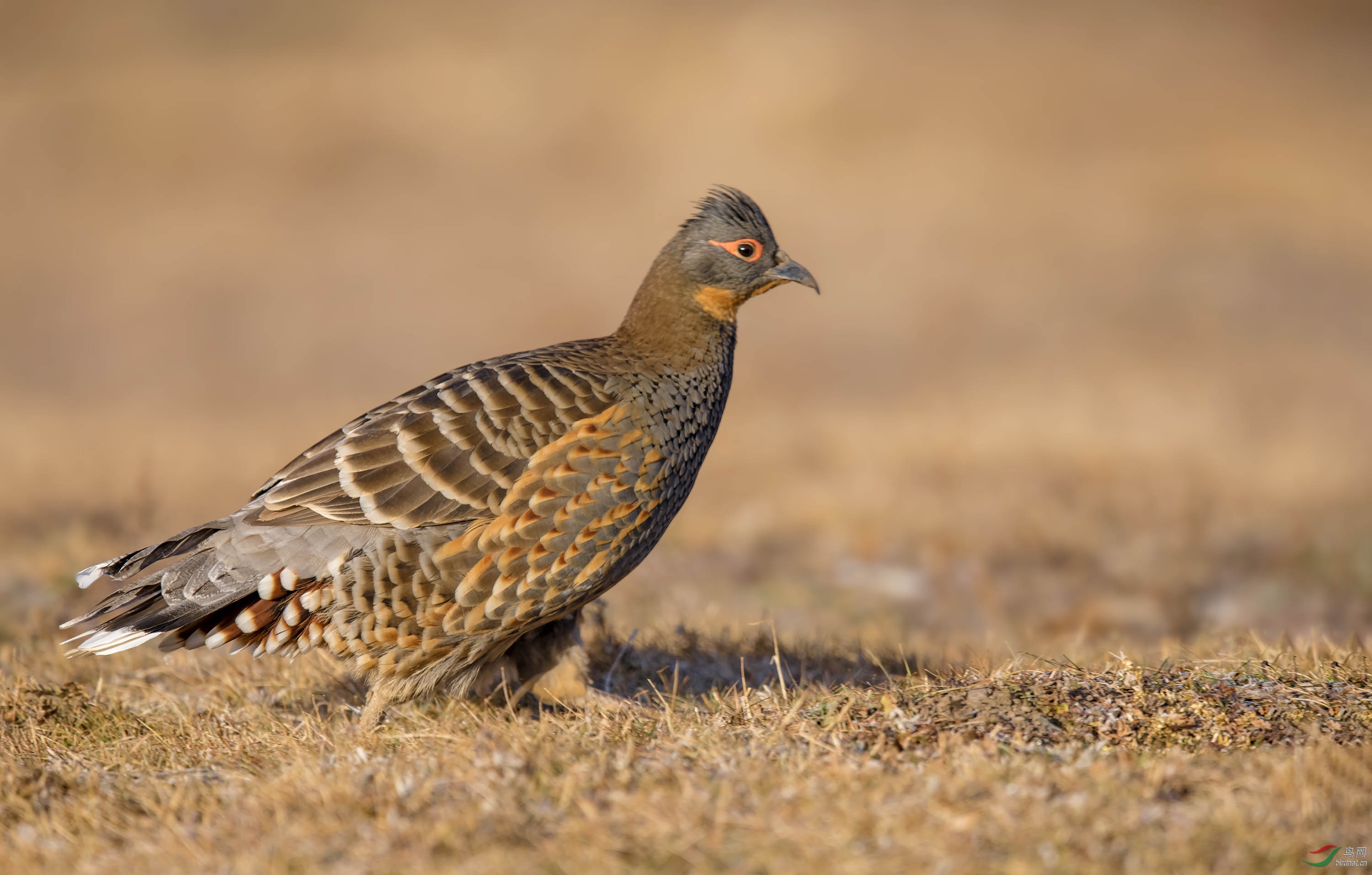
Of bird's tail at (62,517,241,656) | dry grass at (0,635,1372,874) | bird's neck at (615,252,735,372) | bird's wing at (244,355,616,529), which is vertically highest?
bird's neck at (615,252,735,372)

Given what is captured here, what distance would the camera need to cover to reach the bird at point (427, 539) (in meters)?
5.05

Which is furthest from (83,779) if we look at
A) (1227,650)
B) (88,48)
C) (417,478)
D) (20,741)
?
(88,48)

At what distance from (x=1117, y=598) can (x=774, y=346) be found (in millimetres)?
11532

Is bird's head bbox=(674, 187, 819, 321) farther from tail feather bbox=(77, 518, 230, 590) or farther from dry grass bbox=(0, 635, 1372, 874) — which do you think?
tail feather bbox=(77, 518, 230, 590)

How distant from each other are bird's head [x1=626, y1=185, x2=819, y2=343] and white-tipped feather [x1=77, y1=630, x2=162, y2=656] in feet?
8.66

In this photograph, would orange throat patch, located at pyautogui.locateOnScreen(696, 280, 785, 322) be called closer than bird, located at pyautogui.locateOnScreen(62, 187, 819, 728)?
No

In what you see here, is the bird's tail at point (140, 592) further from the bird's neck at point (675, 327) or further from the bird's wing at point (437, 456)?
the bird's neck at point (675, 327)

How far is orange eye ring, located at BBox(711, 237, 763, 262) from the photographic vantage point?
594 centimetres

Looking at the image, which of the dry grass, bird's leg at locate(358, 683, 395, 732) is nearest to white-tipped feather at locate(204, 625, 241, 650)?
the dry grass

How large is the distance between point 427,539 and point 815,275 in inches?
654

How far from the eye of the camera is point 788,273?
19.6 ft

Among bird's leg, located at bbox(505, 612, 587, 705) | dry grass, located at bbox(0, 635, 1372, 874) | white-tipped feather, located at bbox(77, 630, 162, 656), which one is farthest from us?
bird's leg, located at bbox(505, 612, 587, 705)

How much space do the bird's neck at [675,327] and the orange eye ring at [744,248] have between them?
24 cm

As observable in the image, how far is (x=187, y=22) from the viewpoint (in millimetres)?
29812
